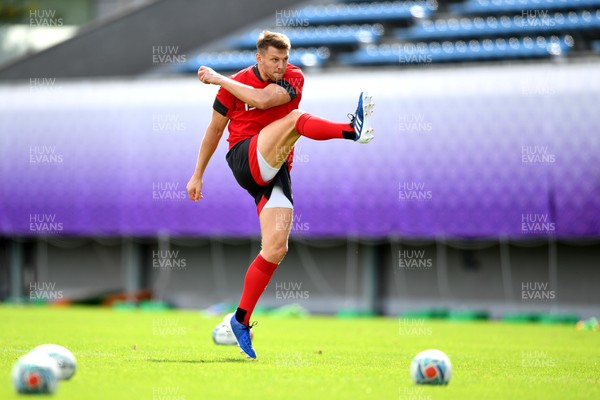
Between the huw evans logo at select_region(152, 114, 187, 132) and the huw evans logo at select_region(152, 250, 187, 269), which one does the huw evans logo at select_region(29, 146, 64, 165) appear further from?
the huw evans logo at select_region(152, 250, 187, 269)

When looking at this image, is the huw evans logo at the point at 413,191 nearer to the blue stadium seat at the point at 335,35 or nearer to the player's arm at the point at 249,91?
the blue stadium seat at the point at 335,35

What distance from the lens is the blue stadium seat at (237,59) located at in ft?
75.0

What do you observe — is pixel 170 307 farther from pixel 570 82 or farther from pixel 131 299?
pixel 570 82

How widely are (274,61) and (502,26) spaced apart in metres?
15.0

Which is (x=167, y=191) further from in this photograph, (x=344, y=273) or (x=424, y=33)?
(x=424, y=33)

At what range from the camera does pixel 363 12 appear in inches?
951

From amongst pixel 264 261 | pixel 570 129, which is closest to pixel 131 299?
pixel 570 129

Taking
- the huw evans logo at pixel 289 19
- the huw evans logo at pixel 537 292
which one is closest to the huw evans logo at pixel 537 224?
the huw evans logo at pixel 537 292

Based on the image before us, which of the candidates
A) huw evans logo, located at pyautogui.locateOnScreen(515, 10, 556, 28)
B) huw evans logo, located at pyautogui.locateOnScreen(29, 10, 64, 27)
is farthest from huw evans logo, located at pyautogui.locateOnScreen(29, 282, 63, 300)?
huw evans logo, located at pyautogui.locateOnScreen(515, 10, 556, 28)

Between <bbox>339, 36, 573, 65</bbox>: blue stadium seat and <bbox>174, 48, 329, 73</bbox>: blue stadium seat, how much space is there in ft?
2.59

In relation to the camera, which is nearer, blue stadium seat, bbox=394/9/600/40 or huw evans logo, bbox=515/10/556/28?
blue stadium seat, bbox=394/9/600/40

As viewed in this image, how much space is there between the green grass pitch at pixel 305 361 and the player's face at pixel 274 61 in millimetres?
2160

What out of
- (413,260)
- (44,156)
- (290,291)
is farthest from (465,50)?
(44,156)

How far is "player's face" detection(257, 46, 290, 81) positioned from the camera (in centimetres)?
791
